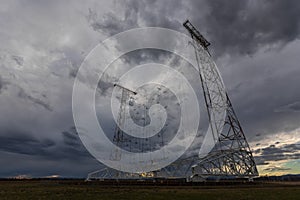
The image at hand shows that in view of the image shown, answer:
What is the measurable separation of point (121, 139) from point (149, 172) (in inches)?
779

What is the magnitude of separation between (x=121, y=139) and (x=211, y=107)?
1772 inches

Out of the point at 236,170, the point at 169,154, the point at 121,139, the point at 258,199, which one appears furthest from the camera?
the point at 121,139

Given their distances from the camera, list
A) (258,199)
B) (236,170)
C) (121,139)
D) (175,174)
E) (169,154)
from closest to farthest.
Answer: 1. (258,199)
2. (236,170)
3. (175,174)
4. (169,154)
5. (121,139)

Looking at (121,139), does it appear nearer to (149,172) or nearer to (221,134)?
(149,172)

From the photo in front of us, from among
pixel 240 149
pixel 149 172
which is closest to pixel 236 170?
pixel 240 149

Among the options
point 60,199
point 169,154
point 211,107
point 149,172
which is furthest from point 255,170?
point 60,199

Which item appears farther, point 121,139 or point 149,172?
point 121,139

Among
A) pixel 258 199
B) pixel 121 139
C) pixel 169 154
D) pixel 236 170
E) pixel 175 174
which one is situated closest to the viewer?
pixel 258 199

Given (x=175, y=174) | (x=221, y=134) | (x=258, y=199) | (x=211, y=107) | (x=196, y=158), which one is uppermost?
(x=211, y=107)

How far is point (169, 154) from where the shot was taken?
8775cm

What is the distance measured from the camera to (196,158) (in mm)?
75312

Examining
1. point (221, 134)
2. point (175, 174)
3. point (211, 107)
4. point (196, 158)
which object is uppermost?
point (211, 107)

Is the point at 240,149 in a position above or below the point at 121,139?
below

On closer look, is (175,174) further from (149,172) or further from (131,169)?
(131,169)
